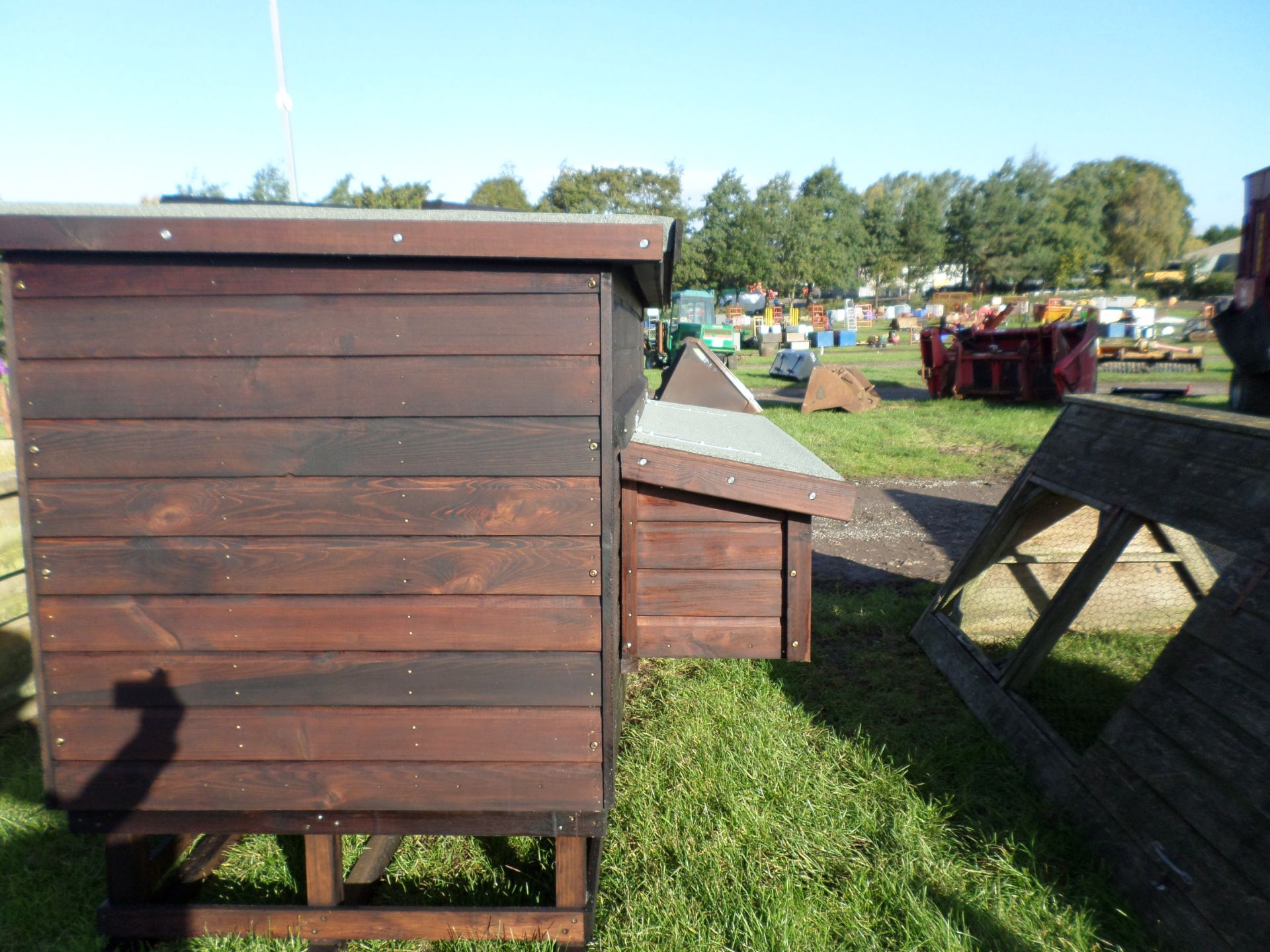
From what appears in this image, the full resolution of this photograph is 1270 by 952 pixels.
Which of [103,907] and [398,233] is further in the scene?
[103,907]

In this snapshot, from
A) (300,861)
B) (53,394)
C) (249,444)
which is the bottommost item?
(300,861)

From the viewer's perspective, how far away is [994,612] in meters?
4.72

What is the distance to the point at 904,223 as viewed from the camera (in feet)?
221

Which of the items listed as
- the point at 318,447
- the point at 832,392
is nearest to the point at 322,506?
the point at 318,447

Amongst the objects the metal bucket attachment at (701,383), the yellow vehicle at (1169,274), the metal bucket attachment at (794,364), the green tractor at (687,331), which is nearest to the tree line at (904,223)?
the yellow vehicle at (1169,274)

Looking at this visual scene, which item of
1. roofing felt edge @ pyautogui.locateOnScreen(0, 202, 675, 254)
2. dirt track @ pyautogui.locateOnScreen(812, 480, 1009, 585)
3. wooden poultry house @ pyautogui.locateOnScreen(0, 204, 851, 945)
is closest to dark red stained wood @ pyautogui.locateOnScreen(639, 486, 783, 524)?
wooden poultry house @ pyautogui.locateOnScreen(0, 204, 851, 945)

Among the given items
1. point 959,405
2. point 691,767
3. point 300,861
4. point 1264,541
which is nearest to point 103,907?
point 300,861

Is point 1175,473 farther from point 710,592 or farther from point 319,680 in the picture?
point 319,680

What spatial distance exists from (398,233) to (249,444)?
729mm

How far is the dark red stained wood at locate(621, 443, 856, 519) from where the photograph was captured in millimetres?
2561

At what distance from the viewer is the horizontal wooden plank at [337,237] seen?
2133 millimetres

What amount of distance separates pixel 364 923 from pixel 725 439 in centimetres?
209

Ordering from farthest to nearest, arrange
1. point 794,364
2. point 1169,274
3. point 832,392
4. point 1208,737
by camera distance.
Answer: point 1169,274 → point 794,364 → point 832,392 → point 1208,737

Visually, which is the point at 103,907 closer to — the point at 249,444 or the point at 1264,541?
the point at 249,444
